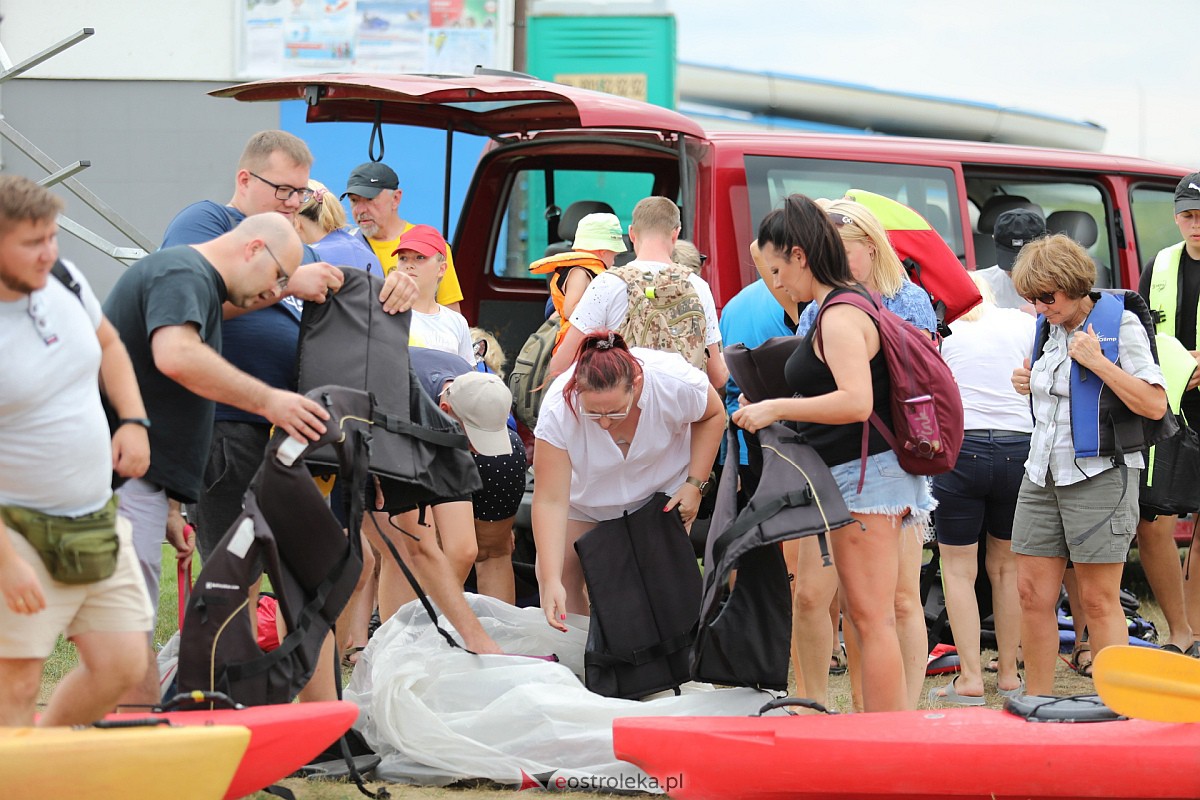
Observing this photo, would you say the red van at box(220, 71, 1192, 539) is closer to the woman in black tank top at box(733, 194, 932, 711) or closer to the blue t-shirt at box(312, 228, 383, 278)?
the blue t-shirt at box(312, 228, 383, 278)


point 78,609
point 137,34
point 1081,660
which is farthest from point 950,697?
point 137,34

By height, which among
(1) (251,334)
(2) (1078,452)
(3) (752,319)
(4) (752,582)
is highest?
(1) (251,334)

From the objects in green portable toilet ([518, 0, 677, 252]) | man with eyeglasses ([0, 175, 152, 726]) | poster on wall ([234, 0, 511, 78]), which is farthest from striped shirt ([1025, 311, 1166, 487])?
poster on wall ([234, 0, 511, 78])

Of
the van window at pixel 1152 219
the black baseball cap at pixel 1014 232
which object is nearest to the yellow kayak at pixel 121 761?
the black baseball cap at pixel 1014 232

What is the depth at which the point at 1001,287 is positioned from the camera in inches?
223

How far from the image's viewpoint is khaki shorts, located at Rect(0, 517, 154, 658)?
3006 millimetres

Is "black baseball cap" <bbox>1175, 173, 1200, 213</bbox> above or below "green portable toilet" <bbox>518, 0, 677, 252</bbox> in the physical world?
below

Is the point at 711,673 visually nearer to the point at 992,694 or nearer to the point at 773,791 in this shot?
the point at 773,791

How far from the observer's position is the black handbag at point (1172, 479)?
531 cm

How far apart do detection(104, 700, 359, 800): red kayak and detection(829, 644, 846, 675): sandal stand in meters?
2.67

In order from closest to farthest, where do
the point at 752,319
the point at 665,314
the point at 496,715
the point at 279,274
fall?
the point at 279,274
the point at 496,715
the point at 665,314
the point at 752,319

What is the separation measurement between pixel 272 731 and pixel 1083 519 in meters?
2.62

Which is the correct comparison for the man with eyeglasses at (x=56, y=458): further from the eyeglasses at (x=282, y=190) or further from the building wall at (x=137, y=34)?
the building wall at (x=137, y=34)

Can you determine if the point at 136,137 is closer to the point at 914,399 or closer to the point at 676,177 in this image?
the point at 676,177
